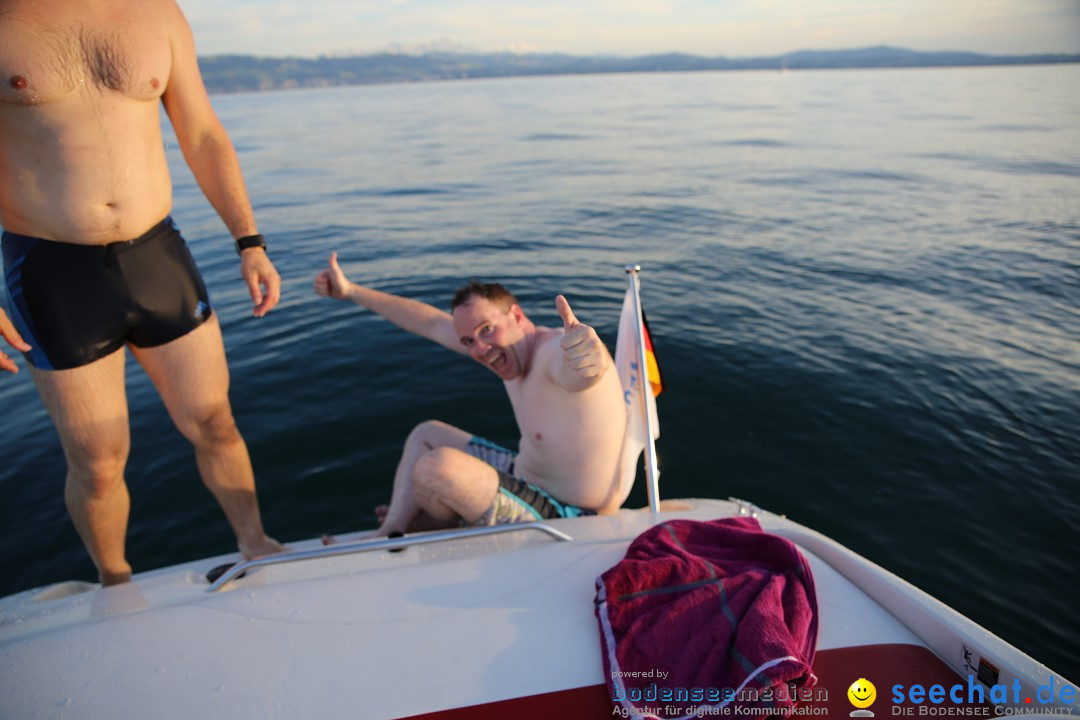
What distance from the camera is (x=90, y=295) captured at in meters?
2.33

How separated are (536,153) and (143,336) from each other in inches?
652

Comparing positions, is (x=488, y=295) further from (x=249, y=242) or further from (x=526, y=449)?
(x=249, y=242)

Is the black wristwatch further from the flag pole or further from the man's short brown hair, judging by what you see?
the flag pole

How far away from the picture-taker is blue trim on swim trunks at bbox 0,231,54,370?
2260 mm

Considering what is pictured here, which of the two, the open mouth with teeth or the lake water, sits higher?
the open mouth with teeth

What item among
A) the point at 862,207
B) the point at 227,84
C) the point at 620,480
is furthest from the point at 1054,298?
the point at 227,84

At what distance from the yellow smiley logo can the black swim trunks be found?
2735 mm

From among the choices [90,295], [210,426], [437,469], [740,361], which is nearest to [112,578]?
[210,426]

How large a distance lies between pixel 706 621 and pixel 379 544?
1232 mm

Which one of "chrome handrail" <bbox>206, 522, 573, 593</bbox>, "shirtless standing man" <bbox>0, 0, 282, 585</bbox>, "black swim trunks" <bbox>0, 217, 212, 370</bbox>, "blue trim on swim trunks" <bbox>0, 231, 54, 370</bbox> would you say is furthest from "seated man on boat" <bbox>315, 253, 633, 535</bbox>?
"blue trim on swim trunks" <bbox>0, 231, 54, 370</bbox>

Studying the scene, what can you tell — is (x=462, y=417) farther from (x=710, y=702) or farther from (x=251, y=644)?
(x=710, y=702)

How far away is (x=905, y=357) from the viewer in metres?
5.68

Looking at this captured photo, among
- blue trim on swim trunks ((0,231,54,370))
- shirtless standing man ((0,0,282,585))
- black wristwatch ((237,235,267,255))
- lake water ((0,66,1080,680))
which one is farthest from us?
lake water ((0,66,1080,680))

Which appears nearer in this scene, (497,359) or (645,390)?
(497,359)
